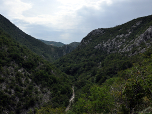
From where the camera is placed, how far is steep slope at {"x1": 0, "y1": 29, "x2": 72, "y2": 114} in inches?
1628

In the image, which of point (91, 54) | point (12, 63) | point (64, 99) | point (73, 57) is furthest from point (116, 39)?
point (12, 63)

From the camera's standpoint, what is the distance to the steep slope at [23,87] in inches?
1628

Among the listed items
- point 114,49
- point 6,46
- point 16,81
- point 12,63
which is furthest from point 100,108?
point 114,49

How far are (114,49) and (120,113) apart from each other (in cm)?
10477

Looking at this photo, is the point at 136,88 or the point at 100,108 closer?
the point at 136,88

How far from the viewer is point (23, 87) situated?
5009cm

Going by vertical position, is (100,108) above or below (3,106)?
above

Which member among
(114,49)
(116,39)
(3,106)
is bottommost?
(3,106)

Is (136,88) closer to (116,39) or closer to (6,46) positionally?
(6,46)

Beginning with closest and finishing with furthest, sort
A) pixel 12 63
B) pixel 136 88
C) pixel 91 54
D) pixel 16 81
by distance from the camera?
pixel 136 88, pixel 16 81, pixel 12 63, pixel 91 54

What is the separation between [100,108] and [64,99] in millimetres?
50004

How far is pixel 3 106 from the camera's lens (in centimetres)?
3712

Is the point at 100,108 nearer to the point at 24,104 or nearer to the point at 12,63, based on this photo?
the point at 24,104

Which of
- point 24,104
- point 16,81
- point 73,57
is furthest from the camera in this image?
point 73,57
